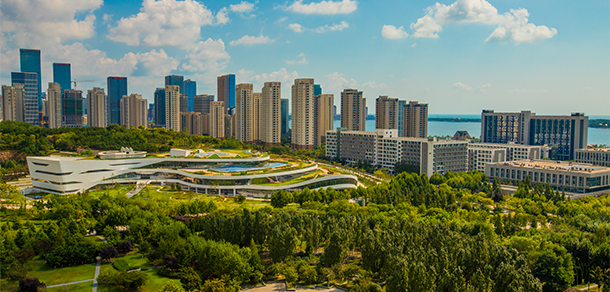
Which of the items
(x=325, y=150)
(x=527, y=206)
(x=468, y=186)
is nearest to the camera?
(x=527, y=206)

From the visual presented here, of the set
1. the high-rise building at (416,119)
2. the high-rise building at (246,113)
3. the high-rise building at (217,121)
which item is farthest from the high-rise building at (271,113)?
the high-rise building at (416,119)

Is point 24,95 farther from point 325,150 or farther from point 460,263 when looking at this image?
point 460,263

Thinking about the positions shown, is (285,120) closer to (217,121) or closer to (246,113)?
(217,121)

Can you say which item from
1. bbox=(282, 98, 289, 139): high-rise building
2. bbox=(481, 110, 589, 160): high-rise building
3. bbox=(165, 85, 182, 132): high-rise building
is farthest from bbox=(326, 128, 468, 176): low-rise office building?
bbox=(165, 85, 182, 132): high-rise building

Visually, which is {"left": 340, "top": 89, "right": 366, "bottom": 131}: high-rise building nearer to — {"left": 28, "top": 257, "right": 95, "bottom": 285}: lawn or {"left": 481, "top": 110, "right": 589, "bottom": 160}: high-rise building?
{"left": 481, "top": 110, "right": 589, "bottom": 160}: high-rise building

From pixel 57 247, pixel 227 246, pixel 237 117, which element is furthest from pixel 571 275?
pixel 237 117

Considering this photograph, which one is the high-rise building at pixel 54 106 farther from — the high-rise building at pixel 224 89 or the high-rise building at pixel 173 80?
the high-rise building at pixel 173 80
